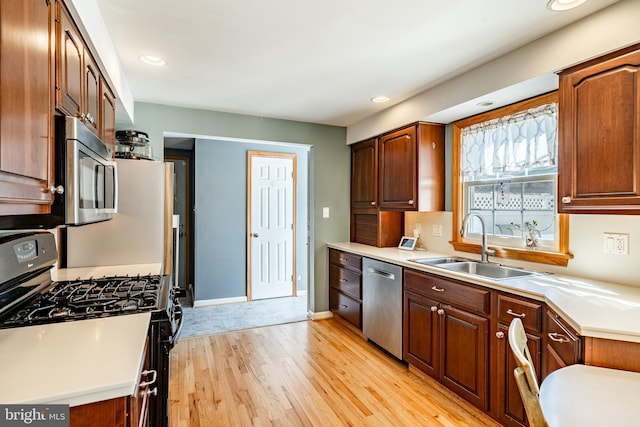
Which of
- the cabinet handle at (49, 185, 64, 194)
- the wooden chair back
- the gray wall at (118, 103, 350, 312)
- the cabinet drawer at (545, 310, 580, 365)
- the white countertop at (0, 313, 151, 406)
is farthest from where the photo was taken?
the gray wall at (118, 103, 350, 312)

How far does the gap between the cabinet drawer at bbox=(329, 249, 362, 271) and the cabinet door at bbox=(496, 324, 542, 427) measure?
5.13ft

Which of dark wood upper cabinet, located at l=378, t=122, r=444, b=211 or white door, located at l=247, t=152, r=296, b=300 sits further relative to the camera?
white door, located at l=247, t=152, r=296, b=300

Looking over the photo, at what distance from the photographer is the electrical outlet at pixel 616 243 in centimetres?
185

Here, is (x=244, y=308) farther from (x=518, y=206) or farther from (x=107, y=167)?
(x=518, y=206)

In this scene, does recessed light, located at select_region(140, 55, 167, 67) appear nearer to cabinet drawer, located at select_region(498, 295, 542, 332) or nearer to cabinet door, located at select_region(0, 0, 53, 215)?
cabinet door, located at select_region(0, 0, 53, 215)

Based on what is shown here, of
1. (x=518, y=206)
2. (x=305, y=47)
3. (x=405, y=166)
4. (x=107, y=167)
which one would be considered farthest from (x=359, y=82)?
(x=107, y=167)

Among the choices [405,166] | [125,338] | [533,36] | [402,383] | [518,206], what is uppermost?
[533,36]

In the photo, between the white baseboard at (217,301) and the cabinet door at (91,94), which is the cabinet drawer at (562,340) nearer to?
the cabinet door at (91,94)

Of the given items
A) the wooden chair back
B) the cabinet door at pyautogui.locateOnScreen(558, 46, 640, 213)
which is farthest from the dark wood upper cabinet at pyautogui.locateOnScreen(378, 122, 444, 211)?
the wooden chair back

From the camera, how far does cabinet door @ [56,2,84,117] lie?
4.12 feet

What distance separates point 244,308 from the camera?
440cm

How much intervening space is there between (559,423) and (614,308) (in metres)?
0.84

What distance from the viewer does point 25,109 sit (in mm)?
979

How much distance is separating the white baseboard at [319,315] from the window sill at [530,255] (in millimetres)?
1854
